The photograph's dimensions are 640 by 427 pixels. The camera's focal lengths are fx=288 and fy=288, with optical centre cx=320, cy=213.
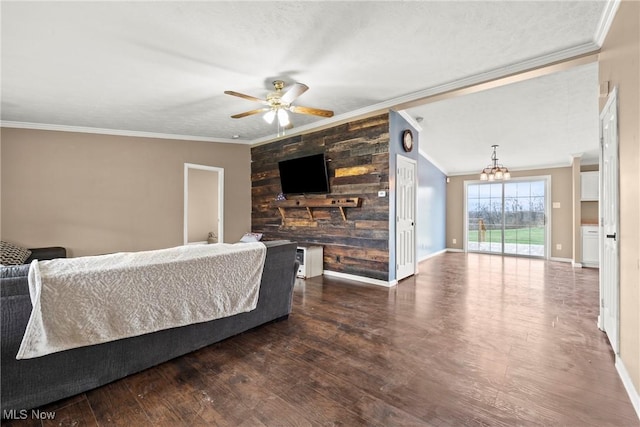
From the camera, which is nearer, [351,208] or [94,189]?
[351,208]

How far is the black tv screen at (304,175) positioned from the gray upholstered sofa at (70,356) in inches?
111

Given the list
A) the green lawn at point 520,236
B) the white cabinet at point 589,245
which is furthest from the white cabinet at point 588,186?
the green lawn at point 520,236

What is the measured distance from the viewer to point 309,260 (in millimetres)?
4785

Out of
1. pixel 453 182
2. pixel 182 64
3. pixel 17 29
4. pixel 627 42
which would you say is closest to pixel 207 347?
pixel 182 64

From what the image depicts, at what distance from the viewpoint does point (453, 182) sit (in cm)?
833

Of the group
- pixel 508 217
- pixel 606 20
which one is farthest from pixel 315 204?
pixel 508 217

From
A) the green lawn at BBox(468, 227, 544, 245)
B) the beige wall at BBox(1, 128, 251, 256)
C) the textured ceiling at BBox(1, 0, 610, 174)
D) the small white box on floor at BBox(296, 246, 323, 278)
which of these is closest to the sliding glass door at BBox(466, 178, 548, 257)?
the green lawn at BBox(468, 227, 544, 245)

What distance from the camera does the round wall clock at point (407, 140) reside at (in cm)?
457

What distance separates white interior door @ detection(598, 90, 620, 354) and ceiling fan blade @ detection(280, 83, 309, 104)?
243 cm

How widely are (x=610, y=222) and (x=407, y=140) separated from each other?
278 centimetres

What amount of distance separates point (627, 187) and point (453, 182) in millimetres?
6787

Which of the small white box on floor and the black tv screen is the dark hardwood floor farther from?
the black tv screen

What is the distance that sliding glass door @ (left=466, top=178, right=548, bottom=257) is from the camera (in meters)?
7.07

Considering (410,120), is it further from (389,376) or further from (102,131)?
(102,131)
